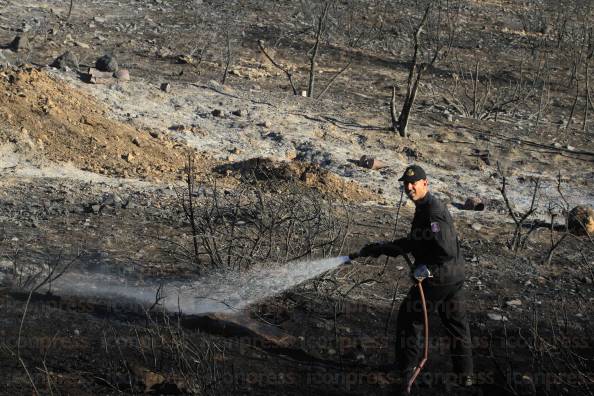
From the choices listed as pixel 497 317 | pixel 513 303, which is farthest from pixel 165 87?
pixel 497 317

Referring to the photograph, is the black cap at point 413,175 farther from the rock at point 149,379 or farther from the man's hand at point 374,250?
the rock at point 149,379

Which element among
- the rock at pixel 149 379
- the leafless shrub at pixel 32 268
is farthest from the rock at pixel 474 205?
the rock at pixel 149 379

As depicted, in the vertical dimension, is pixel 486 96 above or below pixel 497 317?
above

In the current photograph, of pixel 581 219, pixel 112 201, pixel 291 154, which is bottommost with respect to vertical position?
pixel 112 201

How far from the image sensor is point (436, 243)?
4.41 metres

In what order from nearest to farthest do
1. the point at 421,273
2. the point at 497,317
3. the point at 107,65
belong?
the point at 421,273, the point at 497,317, the point at 107,65

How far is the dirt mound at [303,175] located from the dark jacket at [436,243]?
4271mm

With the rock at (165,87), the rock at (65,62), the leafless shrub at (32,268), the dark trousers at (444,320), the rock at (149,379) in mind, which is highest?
the rock at (65,62)

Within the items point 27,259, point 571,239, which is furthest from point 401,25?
point 27,259

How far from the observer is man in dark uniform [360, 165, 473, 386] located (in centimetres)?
443

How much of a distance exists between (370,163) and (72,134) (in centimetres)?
360

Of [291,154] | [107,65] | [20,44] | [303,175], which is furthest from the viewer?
[20,44]

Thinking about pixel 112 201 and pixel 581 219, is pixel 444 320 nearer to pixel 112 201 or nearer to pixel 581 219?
pixel 112 201

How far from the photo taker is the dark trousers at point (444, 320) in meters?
4.45
